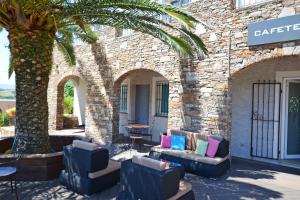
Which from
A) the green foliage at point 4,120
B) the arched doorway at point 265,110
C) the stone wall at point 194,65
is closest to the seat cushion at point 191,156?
the stone wall at point 194,65

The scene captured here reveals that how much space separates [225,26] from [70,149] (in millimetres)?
4957

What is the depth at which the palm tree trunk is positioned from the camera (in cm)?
638

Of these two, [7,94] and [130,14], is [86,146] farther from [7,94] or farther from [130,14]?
[7,94]

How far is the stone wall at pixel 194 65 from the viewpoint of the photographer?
22.8 feet

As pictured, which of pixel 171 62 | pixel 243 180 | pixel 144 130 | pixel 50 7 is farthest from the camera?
pixel 144 130

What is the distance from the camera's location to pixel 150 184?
13.4 feet

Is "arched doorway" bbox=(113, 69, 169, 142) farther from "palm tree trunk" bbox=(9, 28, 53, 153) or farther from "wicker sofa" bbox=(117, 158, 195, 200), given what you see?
"wicker sofa" bbox=(117, 158, 195, 200)

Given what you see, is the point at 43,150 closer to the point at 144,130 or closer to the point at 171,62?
the point at 171,62

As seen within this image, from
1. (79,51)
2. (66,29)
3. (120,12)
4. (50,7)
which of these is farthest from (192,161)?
(79,51)

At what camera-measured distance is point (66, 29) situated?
9523mm

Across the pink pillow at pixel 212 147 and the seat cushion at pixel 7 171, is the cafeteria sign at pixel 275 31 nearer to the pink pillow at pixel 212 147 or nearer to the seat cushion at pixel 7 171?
the pink pillow at pixel 212 147

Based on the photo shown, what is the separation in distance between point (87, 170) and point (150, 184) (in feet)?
5.51

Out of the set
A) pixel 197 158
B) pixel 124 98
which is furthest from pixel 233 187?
pixel 124 98

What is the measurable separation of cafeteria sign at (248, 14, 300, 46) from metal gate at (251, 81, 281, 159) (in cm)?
211
